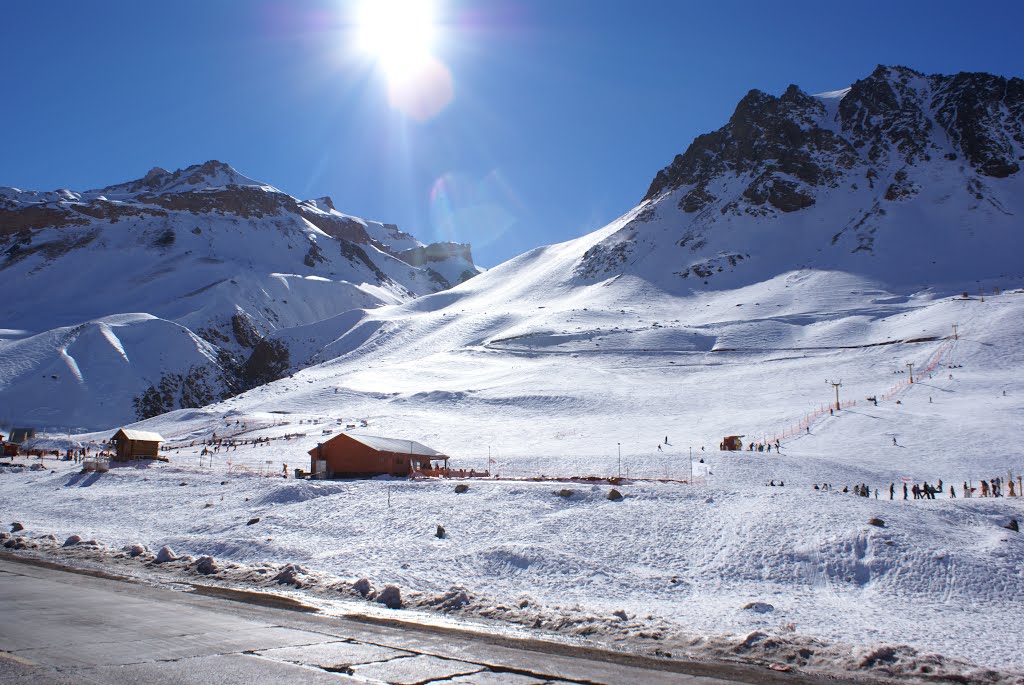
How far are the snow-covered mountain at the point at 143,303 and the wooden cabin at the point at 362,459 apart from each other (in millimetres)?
64470

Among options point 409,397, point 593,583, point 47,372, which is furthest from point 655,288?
point 593,583

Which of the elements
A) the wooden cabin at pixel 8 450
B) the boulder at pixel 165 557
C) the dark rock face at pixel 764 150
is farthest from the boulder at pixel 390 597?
the dark rock face at pixel 764 150

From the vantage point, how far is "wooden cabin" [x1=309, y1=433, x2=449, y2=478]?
38.2m

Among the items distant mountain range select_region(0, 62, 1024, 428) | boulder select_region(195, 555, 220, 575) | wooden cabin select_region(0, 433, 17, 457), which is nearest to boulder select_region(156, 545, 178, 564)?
boulder select_region(195, 555, 220, 575)

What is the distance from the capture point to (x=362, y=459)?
3831 cm

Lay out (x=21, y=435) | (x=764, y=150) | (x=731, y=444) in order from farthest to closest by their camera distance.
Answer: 1. (x=764, y=150)
2. (x=21, y=435)
3. (x=731, y=444)

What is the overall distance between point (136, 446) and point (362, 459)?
22.5 meters

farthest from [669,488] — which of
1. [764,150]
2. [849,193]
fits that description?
[764,150]

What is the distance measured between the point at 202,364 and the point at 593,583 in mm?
109141

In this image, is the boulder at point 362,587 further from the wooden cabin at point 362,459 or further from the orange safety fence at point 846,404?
the orange safety fence at point 846,404

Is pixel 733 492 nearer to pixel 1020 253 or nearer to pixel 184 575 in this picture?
pixel 184 575

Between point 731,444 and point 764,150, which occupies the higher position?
point 764,150

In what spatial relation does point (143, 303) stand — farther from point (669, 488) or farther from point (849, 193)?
point (849, 193)

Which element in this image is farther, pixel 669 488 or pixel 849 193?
pixel 849 193
